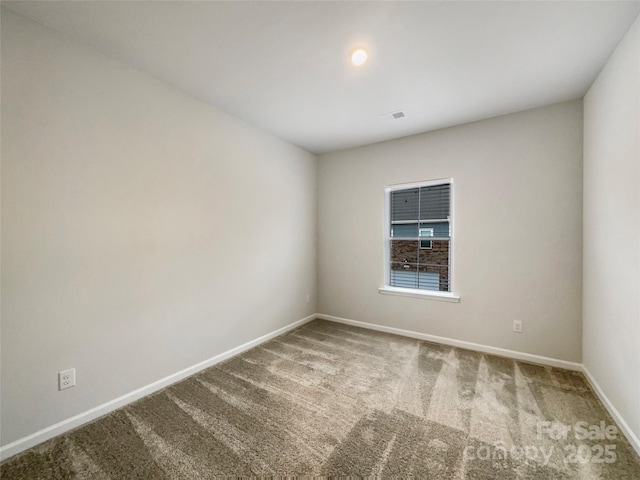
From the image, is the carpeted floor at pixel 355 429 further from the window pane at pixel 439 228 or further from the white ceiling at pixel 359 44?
the white ceiling at pixel 359 44

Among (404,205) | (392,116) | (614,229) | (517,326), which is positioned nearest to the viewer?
(614,229)

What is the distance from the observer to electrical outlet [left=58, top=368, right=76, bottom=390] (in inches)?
70.4

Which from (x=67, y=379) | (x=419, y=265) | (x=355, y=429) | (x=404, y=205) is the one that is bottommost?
(x=355, y=429)

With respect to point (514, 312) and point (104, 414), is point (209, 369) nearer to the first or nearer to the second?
point (104, 414)

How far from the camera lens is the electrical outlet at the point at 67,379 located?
179cm

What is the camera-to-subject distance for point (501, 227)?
293 cm

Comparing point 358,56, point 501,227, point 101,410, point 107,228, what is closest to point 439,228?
point 501,227

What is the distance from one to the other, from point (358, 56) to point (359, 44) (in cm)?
9

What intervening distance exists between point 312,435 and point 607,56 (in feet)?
11.6

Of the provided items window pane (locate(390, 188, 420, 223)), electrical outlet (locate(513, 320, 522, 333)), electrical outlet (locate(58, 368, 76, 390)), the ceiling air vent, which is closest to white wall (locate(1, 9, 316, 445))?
electrical outlet (locate(58, 368, 76, 390))

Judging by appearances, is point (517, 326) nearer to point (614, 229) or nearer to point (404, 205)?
point (614, 229)

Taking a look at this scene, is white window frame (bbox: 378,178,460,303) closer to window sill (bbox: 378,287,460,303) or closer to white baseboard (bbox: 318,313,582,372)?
window sill (bbox: 378,287,460,303)

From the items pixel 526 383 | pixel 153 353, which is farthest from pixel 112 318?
pixel 526 383

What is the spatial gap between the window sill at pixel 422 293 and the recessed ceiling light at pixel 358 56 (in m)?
2.71
